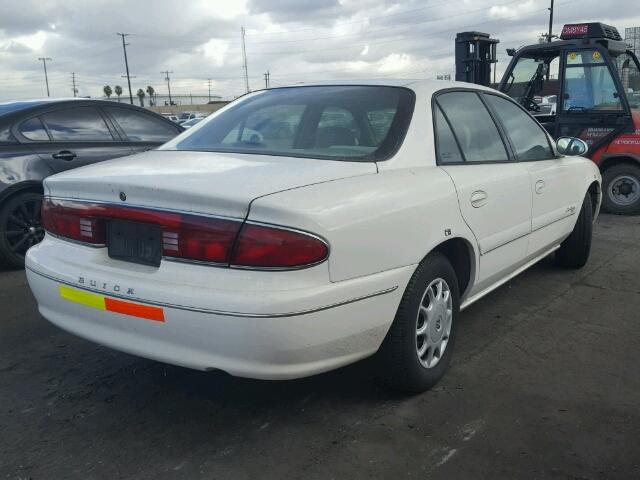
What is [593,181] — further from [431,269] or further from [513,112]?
[431,269]

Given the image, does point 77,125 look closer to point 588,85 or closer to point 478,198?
point 478,198

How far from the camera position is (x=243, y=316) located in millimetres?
2320

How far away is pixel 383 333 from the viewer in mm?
2715

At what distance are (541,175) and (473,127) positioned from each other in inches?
30.0

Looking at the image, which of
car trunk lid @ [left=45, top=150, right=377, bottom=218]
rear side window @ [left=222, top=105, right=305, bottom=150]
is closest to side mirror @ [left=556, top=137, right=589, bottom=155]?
rear side window @ [left=222, top=105, right=305, bottom=150]

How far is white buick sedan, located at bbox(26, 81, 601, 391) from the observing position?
2381 mm

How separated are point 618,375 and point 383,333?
1.45 m

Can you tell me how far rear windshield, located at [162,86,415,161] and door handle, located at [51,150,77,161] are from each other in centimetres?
249

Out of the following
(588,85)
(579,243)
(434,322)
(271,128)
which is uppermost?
(588,85)

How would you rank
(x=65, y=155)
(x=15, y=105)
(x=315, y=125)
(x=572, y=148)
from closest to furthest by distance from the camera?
(x=315, y=125)
(x=572, y=148)
(x=65, y=155)
(x=15, y=105)

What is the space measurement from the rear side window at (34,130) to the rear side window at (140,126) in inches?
28.8

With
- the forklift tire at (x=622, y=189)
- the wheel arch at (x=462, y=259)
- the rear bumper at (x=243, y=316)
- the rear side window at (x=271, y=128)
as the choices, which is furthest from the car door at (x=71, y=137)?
the forklift tire at (x=622, y=189)

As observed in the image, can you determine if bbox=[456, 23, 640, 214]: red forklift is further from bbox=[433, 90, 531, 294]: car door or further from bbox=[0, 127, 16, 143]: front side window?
bbox=[0, 127, 16, 143]: front side window

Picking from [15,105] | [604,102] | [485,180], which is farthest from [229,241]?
[604,102]
